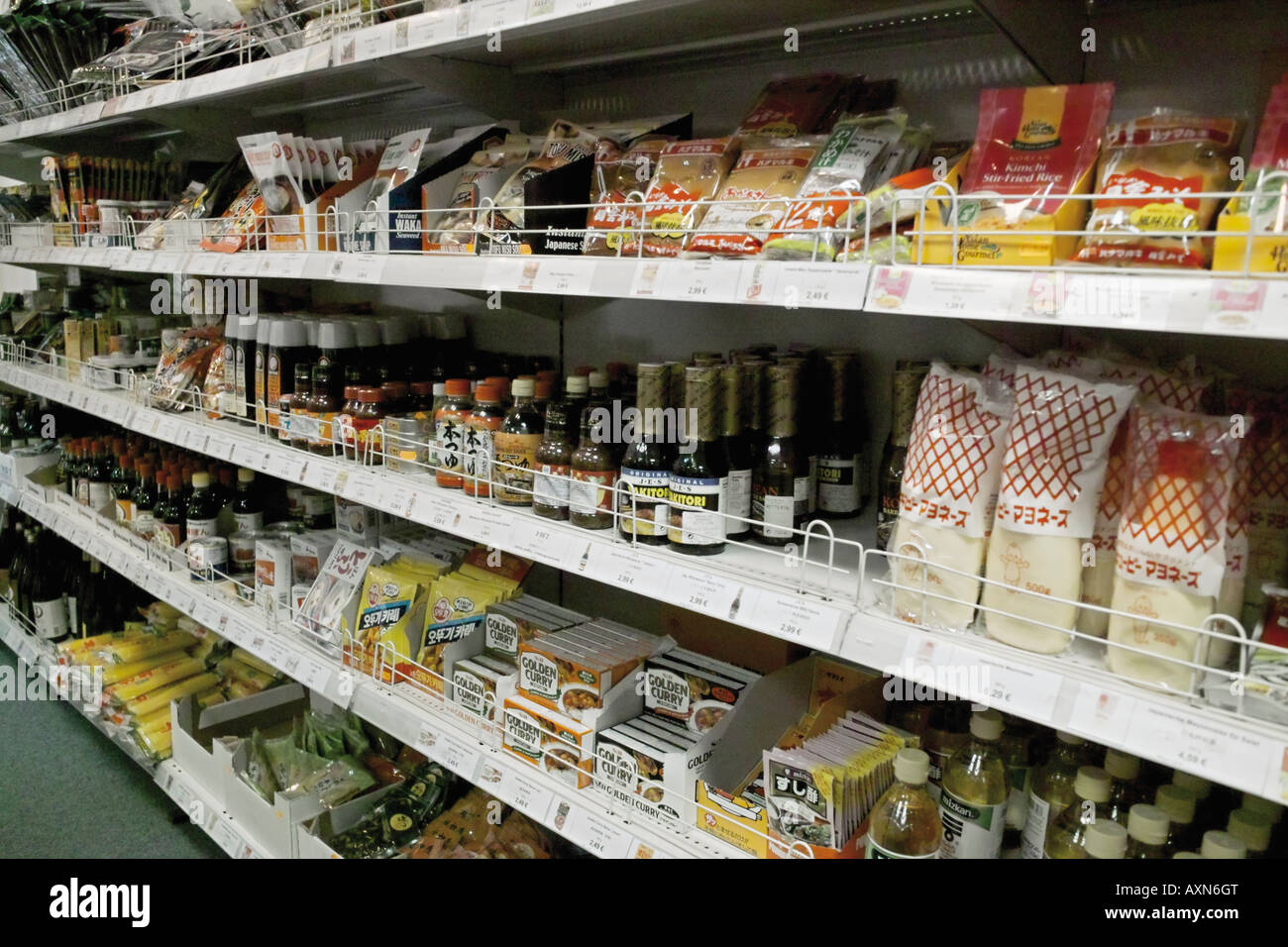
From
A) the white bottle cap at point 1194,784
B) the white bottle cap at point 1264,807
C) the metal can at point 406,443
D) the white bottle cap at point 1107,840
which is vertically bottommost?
the white bottle cap at point 1107,840

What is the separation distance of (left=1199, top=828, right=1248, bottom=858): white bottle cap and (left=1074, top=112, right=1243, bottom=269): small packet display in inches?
22.4

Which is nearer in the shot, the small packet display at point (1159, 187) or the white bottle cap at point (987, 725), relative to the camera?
the small packet display at point (1159, 187)

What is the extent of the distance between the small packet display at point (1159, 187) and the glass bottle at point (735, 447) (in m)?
0.50

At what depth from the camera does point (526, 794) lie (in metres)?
1.49

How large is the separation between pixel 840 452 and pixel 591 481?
38cm

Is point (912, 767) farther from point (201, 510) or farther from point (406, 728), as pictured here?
point (201, 510)

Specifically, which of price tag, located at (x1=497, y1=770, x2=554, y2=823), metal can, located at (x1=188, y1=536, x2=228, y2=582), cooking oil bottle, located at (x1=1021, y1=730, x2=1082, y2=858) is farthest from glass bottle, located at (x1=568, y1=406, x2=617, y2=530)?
metal can, located at (x1=188, y1=536, x2=228, y2=582)

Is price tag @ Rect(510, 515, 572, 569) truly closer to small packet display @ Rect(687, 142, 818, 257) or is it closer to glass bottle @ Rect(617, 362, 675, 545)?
glass bottle @ Rect(617, 362, 675, 545)

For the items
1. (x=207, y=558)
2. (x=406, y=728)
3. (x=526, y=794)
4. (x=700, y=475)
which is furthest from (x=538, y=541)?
(x=207, y=558)

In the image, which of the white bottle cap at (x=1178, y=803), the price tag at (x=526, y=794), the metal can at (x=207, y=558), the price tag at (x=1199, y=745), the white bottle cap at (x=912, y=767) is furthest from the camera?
the metal can at (x=207, y=558)

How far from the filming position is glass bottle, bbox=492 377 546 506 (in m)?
1.55

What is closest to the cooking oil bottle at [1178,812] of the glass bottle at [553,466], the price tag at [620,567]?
the price tag at [620,567]

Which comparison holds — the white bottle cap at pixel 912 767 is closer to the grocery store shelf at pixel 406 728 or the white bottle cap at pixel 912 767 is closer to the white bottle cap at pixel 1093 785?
the white bottle cap at pixel 1093 785

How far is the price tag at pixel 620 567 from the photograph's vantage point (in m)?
1.25
